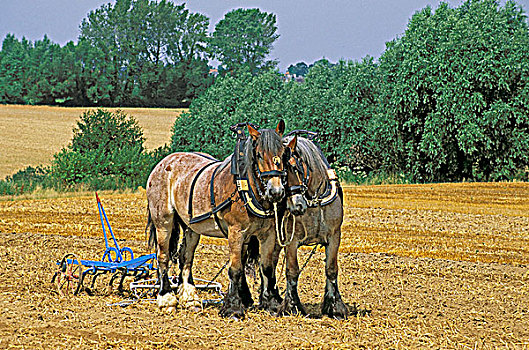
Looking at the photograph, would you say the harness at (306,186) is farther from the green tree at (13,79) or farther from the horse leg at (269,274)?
the green tree at (13,79)

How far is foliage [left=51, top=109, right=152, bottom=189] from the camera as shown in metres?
24.5

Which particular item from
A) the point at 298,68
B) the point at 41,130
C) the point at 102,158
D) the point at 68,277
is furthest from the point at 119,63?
the point at 298,68

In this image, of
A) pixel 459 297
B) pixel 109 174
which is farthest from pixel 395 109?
pixel 459 297

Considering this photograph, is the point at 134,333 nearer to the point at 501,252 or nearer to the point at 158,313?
the point at 158,313

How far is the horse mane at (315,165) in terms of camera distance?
22.8 feet

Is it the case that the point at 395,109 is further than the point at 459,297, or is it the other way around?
the point at 395,109

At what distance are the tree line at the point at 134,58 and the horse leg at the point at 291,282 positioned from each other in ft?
169

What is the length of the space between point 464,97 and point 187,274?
816 inches

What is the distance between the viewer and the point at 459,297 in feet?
27.1

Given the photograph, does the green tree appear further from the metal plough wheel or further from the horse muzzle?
the horse muzzle

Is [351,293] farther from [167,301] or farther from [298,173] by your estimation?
A: [298,173]

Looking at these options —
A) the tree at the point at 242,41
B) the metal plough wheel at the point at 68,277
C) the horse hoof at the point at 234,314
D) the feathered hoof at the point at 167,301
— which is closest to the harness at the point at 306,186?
the horse hoof at the point at 234,314

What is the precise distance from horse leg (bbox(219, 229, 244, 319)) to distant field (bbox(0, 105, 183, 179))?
29.7m

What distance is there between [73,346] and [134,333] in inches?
25.6
